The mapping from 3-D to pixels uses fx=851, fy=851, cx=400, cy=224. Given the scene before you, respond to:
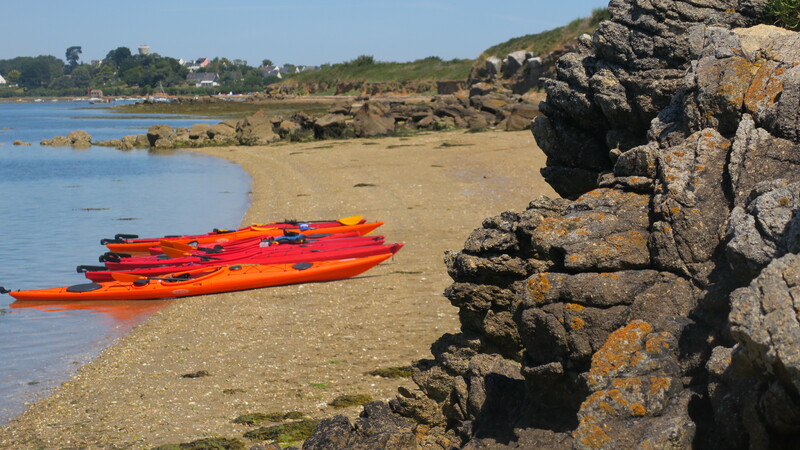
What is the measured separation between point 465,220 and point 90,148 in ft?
126

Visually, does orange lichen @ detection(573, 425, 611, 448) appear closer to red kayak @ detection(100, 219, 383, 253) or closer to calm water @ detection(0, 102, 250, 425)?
calm water @ detection(0, 102, 250, 425)

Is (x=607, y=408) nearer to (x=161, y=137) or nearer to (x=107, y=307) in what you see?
(x=107, y=307)

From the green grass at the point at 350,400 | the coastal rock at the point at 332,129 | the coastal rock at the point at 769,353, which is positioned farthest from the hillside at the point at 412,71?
the coastal rock at the point at 769,353

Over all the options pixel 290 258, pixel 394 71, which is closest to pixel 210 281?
pixel 290 258

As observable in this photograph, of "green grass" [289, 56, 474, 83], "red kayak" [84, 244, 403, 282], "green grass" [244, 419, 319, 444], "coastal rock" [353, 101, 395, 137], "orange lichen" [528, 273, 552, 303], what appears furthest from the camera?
"green grass" [289, 56, 474, 83]

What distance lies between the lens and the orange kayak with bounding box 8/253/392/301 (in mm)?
15359

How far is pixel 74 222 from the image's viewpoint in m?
25.2

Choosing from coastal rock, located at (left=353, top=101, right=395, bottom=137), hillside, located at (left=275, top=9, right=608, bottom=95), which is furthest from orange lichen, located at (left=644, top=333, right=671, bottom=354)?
hillside, located at (left=275, top=9, right=608, bottom=95)

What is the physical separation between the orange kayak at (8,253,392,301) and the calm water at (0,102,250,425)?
21 cm

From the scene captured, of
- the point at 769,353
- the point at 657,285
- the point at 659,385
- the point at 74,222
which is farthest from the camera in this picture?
the point at 74,222

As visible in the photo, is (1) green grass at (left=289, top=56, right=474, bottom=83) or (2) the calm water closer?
(2) the calm water

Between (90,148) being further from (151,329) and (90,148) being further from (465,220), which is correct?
(151,329)

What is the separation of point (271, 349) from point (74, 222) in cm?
1584

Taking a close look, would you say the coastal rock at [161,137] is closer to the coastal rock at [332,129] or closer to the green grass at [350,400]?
the coastal rock at [332,129]
